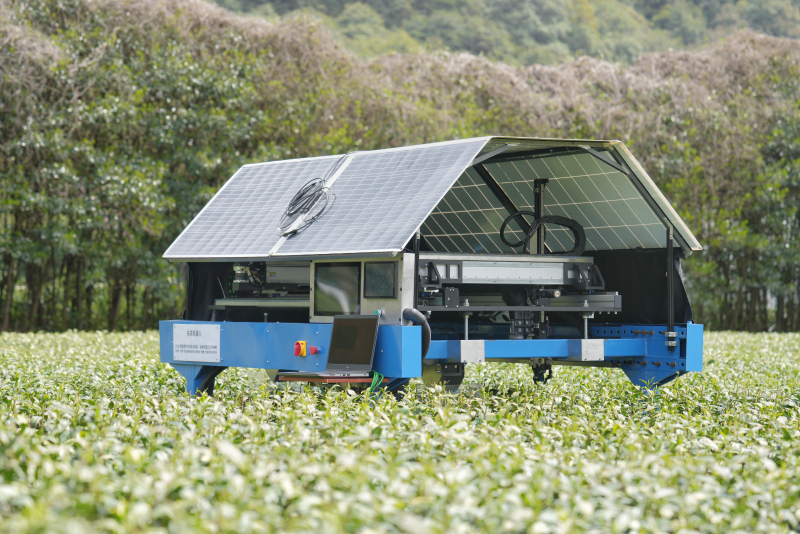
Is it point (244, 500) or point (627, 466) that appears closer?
point (244, 500)

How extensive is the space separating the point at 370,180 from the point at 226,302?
1.87 meters

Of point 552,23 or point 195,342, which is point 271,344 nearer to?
point 195,342

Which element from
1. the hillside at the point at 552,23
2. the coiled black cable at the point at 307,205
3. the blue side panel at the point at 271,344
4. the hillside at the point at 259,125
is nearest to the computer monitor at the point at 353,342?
the blue side panel at the point at 271,344

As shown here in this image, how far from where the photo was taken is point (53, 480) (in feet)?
13.0

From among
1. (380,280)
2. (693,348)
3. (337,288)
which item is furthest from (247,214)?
(693,348)

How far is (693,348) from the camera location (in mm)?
7992

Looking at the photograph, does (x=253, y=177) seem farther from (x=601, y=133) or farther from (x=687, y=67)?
(x=687, y=67)

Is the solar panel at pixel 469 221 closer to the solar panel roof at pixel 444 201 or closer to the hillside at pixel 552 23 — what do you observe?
the solar panel roof at pixel 444 201

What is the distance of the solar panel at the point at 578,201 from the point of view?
8.28 metres

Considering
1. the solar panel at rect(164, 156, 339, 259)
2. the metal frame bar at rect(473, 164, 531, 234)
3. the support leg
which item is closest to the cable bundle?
the solar panel at rect(164, 156, 339, 259)

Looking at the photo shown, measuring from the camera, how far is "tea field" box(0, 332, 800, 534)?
139 inches

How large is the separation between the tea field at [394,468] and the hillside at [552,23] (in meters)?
39.2

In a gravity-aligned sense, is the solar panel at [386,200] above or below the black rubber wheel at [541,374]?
above

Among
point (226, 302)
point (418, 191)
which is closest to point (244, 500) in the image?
point (418, 191)
